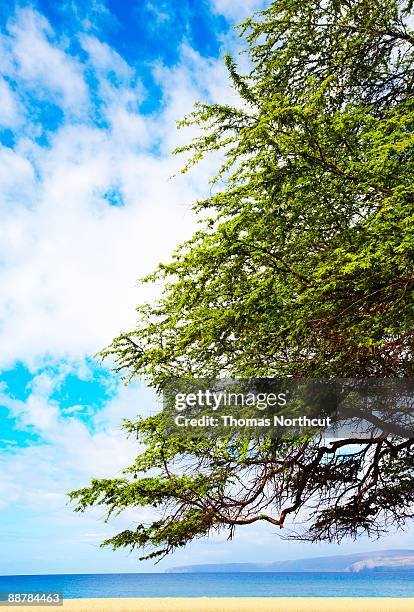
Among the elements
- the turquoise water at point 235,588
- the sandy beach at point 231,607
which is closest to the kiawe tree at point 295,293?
the sandy beach at point 231,607


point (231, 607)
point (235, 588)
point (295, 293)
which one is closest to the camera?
point (295, 293)

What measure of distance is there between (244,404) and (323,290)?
2.31 metres

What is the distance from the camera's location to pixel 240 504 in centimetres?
970

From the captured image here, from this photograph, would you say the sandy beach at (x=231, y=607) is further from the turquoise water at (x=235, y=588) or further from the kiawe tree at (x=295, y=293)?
the turquoise water at (x=235, y=588)

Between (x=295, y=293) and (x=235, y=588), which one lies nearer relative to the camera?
(x=295, y=293)

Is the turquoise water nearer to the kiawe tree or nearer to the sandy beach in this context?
the sandy beach

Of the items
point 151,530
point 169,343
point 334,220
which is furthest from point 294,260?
point 151,530

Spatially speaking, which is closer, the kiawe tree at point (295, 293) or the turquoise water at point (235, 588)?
the kiawe tree at point (295, 293)

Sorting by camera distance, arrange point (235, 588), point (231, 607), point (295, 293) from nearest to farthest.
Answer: point (295, 293), point (231, 607), point (235, 588)

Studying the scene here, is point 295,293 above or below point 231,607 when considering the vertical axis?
above

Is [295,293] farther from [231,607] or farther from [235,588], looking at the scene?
[235,588]

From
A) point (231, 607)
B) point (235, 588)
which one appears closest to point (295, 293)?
point (231, 607)

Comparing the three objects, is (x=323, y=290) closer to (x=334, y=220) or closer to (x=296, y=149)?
(x=334, y=220)

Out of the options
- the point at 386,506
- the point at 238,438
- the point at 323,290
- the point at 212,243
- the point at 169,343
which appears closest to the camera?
the point at 323,290
